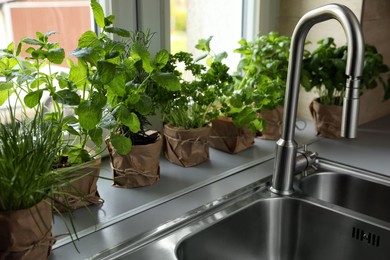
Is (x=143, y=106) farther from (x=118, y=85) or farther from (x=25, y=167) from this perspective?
(x=25, y=167)

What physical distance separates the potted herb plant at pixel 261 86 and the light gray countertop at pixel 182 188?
98 mm

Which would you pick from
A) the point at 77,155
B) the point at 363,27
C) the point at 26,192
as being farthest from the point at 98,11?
the point at 363,27

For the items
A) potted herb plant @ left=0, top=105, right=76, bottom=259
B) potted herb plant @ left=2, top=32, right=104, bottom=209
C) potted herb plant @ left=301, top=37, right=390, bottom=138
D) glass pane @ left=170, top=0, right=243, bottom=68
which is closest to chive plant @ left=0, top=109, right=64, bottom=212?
potted herb plant @ left=0, top=105, right=76, bottom=259

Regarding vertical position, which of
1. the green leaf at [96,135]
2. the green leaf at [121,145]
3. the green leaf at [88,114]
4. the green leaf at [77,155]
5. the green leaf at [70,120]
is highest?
the green leaf at [88,114]

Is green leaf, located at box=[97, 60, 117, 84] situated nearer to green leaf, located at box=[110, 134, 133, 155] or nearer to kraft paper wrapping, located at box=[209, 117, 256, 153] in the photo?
green leaf, located at box=[110, 134, 133, 155]

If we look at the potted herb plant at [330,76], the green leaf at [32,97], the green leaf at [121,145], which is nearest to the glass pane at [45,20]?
the green leaf at [32,97]

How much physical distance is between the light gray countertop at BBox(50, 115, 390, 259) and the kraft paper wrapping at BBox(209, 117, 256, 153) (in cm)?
2

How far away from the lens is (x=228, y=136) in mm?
1341

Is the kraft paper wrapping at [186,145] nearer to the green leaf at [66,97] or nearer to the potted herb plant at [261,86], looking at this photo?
the potted herb plant at [261,86]

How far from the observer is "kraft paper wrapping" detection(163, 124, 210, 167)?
118cm

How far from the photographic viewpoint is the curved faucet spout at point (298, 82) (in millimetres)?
883

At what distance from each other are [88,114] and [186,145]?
377 millimetres

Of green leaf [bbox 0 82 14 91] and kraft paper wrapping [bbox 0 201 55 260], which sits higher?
green leaf [bbox 0 82 14 91]

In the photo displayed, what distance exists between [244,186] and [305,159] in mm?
187
